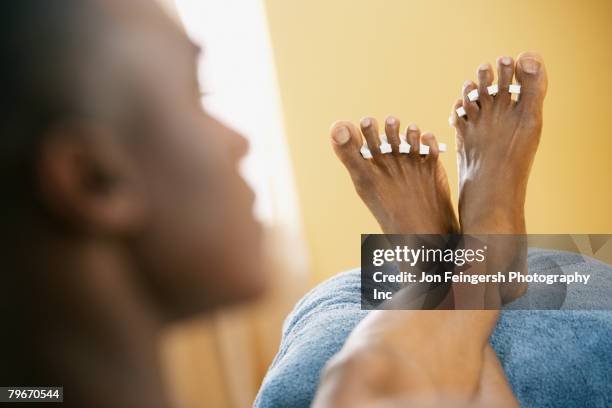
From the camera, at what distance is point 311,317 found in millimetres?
782

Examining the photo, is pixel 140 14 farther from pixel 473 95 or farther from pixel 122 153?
pixel 473 95

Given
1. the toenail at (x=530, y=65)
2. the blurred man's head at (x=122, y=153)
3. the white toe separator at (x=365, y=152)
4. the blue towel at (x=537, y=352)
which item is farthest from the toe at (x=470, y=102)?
the blurred man's head at (x=122, y=153)

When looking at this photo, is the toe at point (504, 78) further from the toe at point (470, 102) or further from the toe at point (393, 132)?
the toe at point (393, 132)

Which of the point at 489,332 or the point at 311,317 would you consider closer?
the point at 489,332

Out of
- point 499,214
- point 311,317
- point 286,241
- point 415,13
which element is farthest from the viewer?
point 286,241

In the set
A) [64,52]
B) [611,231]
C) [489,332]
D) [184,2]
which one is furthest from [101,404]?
[611,231]

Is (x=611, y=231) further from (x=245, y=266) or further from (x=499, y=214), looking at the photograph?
(x=245, y=266)

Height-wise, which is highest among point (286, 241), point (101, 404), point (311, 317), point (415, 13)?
point (415, 13)

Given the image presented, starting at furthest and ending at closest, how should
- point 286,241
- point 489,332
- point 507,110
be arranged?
point 286,241 < point 507,110 < point 489,332

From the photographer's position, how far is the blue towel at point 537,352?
2.00 feet

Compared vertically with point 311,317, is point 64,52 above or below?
above

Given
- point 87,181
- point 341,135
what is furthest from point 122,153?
point 341,135

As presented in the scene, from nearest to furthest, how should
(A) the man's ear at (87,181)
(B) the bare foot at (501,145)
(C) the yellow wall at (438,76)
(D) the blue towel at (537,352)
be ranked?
(A) the man's ear at (87,181)
(D) the blue towel at (537,352)
(B) the bare foot at (501,145)
(C) the yellow wall at (438,76)

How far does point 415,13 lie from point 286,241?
0.75 meters
